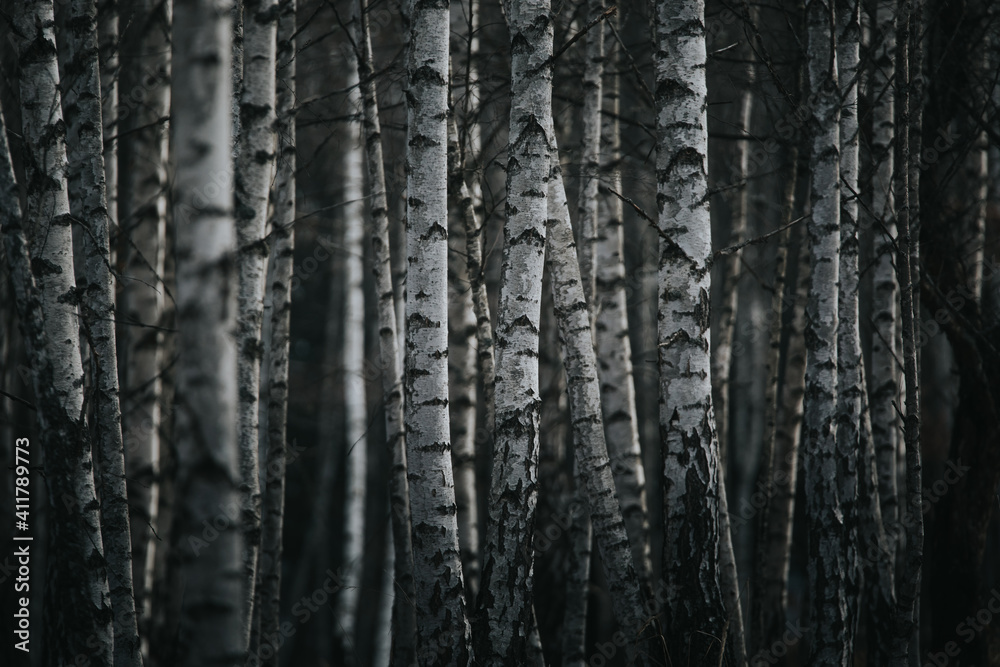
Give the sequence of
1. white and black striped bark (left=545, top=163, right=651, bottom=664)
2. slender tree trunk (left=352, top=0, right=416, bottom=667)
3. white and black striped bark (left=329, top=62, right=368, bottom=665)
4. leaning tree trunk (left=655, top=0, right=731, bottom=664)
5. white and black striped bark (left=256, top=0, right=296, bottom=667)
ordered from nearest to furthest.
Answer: leaning tree trunk (left=655, top=0, right=731, bottom=664) < white and black striped bark (left=545, top=163, right=651, bottom=664) < slender tree trunk (left=352, top=0, right=416, bottom=667) < white and black striped bark (left=256, top=0, right=296, bottom=667) < white and black striped bark (left=329, top=62, right=368, bottom=665)

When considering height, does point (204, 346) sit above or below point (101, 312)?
below

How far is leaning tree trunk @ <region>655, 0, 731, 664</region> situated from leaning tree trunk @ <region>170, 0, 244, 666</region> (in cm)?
234

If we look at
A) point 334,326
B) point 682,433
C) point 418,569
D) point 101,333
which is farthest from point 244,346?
point 334,326

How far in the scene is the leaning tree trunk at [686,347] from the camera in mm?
3518

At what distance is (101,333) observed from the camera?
3705mm

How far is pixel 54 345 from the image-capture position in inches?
129

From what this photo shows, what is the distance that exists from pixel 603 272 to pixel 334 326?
25.4 feet

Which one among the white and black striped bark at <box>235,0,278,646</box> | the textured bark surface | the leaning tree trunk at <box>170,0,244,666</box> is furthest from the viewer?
the textured bark surface

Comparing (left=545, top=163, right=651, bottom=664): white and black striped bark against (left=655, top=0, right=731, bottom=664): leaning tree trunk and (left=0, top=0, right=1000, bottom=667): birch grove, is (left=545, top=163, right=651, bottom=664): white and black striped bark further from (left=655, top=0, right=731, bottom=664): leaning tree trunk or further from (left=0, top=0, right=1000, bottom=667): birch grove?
(left=655, top=0, right=731, bottom=664): leaning tree trunk

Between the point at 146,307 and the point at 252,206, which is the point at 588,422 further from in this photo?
the point at 146,307

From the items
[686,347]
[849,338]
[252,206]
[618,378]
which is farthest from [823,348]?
[252,206]

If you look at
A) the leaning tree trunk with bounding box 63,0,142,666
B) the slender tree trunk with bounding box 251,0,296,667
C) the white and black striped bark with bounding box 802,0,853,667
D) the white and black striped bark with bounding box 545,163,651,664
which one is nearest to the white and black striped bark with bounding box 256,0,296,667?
the slender tree trunk with bounding box 251,0,296,667

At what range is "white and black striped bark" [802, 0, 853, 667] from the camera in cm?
412

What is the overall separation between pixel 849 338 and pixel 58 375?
4569mm
